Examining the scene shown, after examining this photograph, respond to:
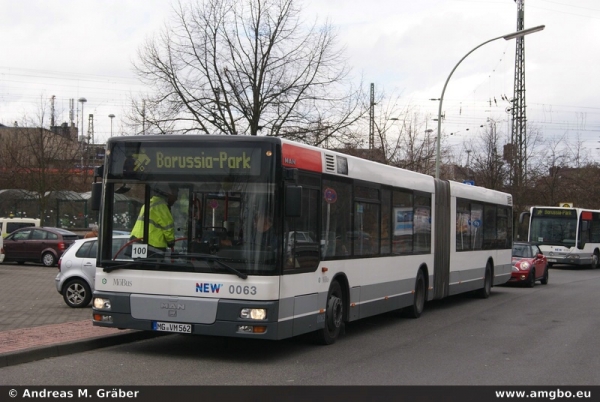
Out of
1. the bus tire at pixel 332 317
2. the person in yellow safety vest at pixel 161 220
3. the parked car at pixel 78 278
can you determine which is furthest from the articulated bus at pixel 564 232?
the person in yellow safety vest at pixel 161 220

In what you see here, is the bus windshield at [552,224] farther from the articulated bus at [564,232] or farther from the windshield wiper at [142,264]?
the windshield wiper at [142,264]

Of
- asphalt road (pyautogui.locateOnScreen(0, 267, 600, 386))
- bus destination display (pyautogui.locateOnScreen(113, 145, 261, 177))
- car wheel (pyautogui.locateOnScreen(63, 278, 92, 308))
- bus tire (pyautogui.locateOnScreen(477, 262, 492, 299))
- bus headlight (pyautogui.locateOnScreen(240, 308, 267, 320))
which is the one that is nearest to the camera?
asphalt road (pyautogui.locateOnScreen(0, 267, 600, 386))

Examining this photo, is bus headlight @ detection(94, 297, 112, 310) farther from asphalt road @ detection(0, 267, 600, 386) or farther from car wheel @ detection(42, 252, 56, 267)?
car wheel @ detection(42, 252, 56, 267)

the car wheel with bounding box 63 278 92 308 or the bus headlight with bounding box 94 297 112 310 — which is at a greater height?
the bus headlight with bounding box 94 297 112 310

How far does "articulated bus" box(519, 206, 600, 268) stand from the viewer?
3819cm

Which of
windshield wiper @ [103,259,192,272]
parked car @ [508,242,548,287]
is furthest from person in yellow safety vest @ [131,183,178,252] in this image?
parked car @ [508,242,548,287]

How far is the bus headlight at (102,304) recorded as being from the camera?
1032 centimetres

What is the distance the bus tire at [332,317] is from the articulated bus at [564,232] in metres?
27.9

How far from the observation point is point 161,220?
10.2m

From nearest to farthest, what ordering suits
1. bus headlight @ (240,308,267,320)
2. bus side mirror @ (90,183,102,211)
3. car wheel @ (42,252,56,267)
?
bus headlight @ (240,308,267,320), bus side mirror @ (90,183,102,211), car wheel @ (42,252,56,267)

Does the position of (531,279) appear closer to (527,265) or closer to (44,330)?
(527,265)

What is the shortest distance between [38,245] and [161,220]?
2244 cm

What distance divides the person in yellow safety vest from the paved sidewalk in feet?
5.73

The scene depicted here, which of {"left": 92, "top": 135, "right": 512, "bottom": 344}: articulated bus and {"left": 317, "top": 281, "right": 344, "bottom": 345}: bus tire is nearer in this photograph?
{"left": 92, "top": 135, "right": 512, "bottom": 344}: articulated bus
